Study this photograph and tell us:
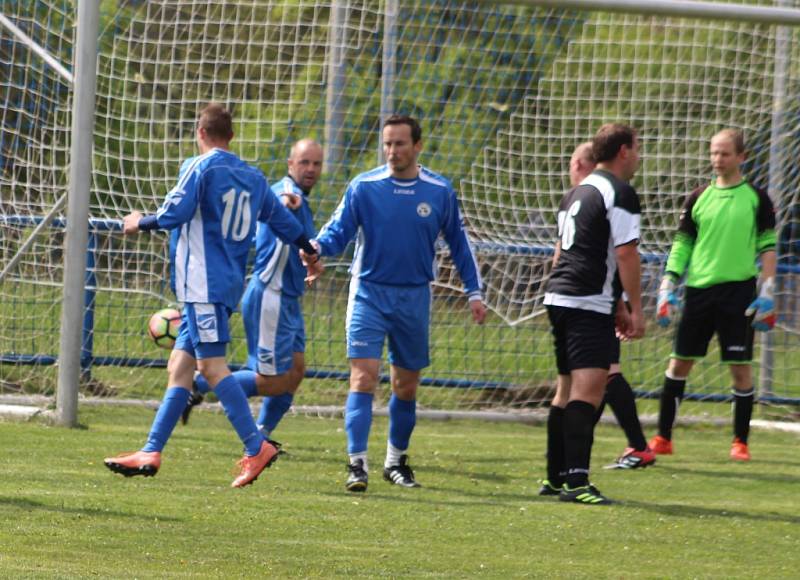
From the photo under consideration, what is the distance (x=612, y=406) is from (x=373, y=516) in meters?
2.56

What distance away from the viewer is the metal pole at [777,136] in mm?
11000

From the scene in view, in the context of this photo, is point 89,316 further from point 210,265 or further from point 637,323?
point 637,323

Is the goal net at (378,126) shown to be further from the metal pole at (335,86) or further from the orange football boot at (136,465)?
the orange football boot at (136,465)

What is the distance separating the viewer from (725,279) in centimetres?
917

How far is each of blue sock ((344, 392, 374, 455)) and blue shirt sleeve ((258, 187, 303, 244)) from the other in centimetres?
88

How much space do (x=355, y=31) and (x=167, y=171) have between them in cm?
169

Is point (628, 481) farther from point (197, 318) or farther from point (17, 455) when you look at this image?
point (17, 455)

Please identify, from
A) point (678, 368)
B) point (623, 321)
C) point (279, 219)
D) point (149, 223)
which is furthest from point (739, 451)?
point (149, 223)

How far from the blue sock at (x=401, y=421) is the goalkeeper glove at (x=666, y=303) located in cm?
175

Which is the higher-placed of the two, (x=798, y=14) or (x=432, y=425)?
(x=798, y=14)

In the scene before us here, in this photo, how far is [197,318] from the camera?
24.0ft

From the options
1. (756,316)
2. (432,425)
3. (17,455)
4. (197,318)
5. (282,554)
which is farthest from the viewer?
(432,425)

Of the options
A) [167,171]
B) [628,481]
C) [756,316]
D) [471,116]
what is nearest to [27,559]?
[628,481]

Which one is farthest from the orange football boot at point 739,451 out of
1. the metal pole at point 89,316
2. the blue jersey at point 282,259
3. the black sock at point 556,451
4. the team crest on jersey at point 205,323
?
the metal pole at point 89,316
